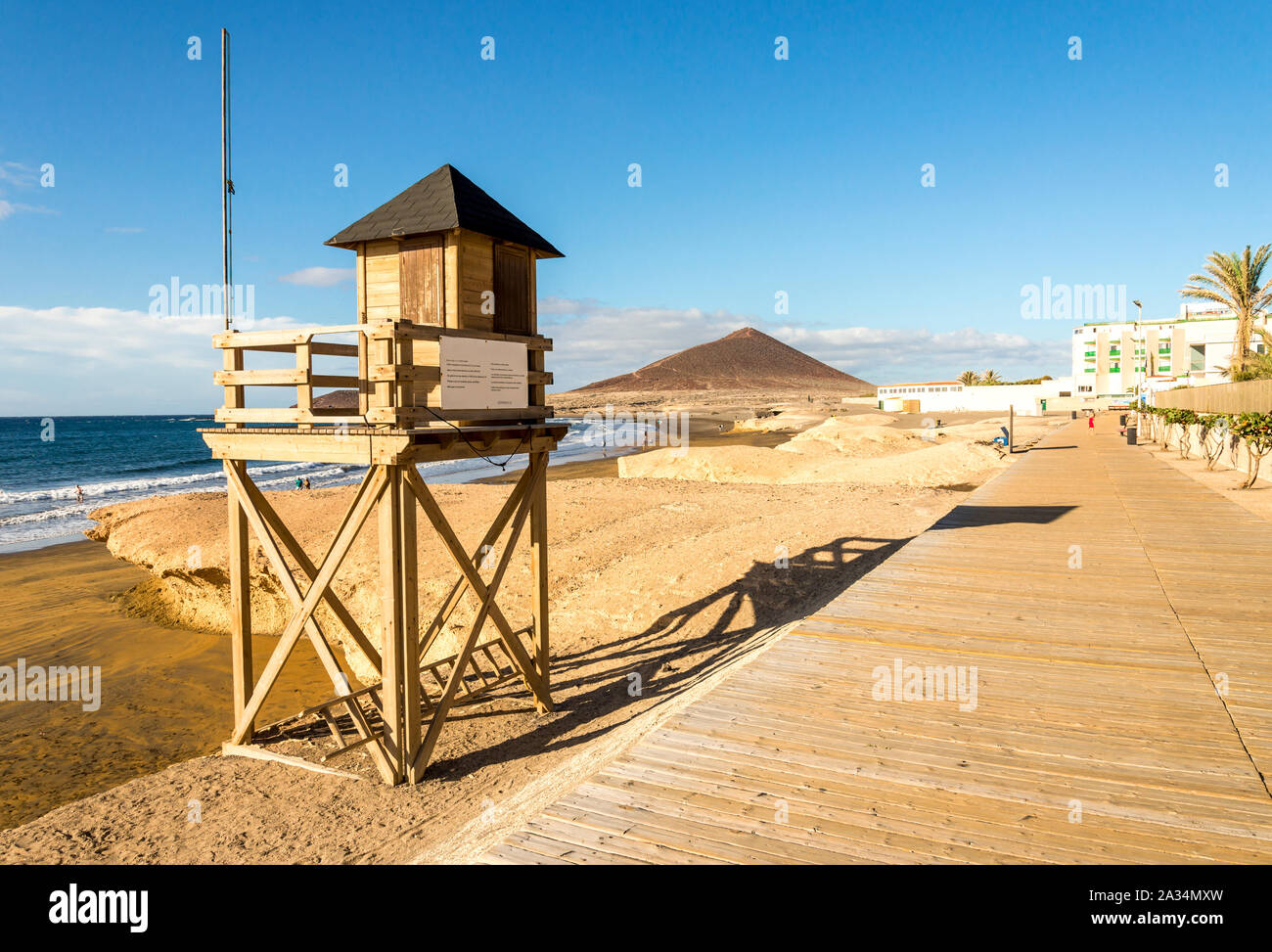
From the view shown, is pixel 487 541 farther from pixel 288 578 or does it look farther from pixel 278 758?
pixel 278 758

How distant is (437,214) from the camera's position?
28.3ft

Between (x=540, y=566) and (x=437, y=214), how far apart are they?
4.60 metres

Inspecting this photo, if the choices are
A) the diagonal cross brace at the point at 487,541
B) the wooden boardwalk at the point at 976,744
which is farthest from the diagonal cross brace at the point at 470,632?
the wooden boardwalk at the point at 976,744

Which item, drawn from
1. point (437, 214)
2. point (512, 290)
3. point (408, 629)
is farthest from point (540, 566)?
point (437, 214)

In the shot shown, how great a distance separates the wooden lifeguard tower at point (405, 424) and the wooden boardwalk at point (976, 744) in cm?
366

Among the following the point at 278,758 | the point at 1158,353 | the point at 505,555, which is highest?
the point at 1158,353

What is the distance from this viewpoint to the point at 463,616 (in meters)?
13.2

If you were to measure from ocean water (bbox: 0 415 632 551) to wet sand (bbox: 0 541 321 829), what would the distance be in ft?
38.7

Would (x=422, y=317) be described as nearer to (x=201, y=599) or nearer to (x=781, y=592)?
(x=781, y=592)

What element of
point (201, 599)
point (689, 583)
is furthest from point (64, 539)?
point (689, 583)

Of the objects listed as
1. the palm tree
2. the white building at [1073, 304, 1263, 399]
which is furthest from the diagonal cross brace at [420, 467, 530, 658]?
the white building at [1073, 304, 1263, 399]

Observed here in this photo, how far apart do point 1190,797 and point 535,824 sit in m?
3.61

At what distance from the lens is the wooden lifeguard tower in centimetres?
755
